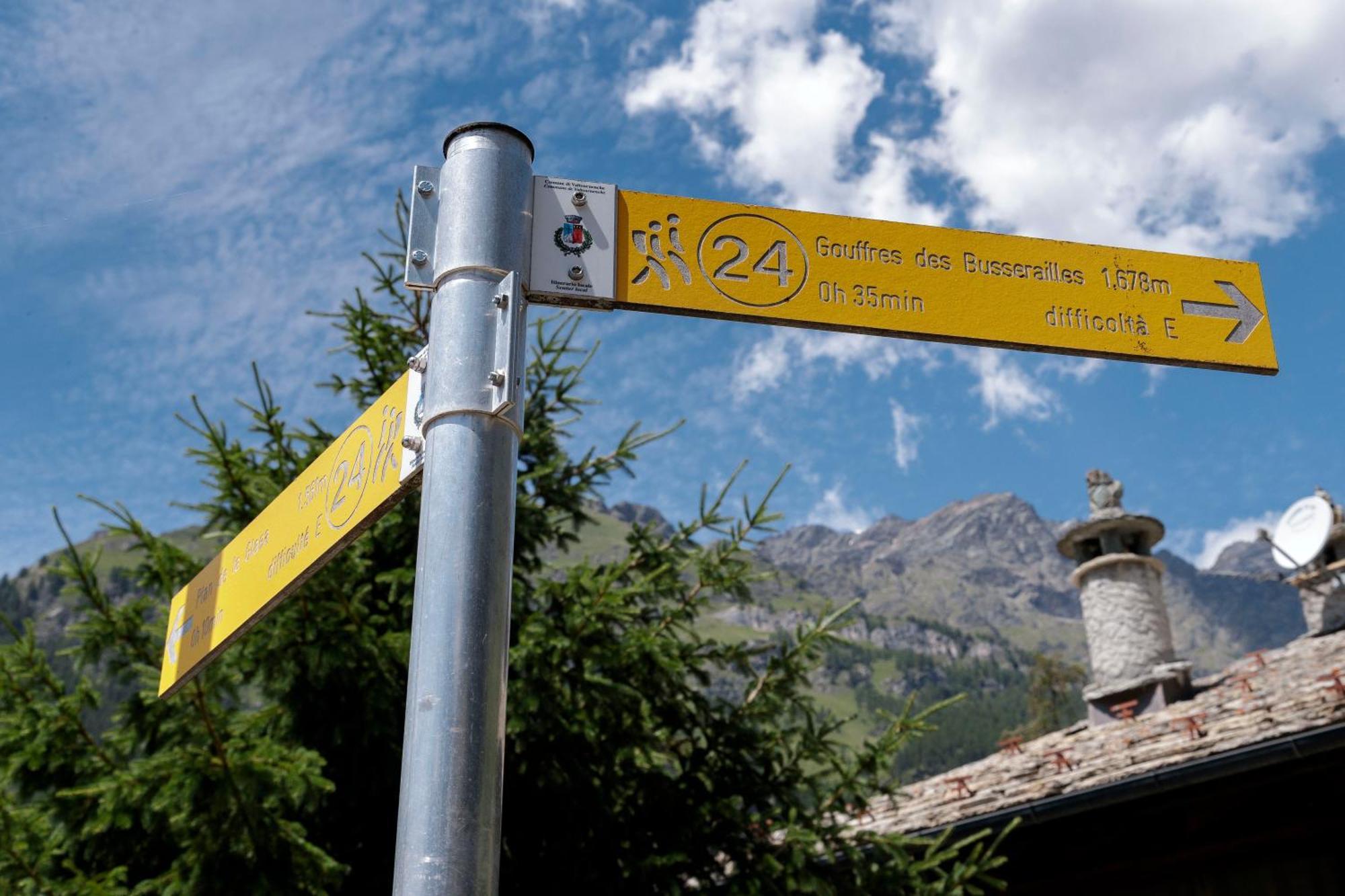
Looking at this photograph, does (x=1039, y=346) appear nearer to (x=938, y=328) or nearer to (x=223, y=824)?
(x=938, y=328)

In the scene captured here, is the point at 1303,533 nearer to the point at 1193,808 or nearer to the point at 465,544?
the point at 1193,808

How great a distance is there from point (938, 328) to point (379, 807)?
4.63 metres

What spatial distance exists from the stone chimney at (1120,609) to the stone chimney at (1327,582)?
2.10m

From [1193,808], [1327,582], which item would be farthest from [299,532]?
[1327,582]

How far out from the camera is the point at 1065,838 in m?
8.44

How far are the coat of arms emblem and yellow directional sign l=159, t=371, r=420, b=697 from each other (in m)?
0.34

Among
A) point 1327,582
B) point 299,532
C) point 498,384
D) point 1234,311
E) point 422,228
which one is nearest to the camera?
point 498,384

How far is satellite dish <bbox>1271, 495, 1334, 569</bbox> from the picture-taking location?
1499 centimetres

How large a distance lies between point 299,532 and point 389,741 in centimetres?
379

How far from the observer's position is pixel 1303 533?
15.3 metres

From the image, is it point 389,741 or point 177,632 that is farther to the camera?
point 389,741

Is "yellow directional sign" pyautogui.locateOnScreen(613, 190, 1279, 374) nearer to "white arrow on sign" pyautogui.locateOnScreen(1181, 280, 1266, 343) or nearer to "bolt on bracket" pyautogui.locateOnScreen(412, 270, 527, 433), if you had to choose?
"white arrow on sign" pyautogui.locateOnScreen(1181, 280, 1266, 343)

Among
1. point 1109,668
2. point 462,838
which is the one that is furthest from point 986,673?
point 462,838

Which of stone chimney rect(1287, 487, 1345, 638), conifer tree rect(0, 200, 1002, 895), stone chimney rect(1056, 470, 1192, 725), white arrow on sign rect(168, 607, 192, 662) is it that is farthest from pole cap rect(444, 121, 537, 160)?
stone chimney rect(1287, 487, 1345, 638)
